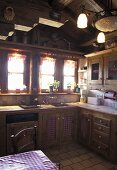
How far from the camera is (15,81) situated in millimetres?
3891

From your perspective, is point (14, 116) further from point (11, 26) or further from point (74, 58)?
point (74, 58)

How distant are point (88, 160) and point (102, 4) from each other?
2857 millimetres

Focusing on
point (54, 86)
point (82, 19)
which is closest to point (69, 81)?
point (54, 86)

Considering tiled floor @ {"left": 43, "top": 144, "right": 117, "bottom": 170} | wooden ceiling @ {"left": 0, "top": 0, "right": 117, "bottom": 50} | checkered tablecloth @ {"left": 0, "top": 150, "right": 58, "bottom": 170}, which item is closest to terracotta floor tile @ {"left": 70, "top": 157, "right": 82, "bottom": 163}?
tiled floor @ {"left": 43, "top": 144, "right": 117, "bottom": 170}

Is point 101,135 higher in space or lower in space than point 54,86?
lower

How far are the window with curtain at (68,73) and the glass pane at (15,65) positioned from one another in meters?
1.19

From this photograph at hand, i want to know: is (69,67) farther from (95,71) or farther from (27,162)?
(27,162)

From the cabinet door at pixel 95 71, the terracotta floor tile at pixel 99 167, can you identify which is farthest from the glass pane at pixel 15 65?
the terracotta floor tile at pixel 99 167

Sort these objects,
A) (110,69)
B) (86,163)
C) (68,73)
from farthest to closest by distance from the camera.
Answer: (68,73) → (110,69) → (86,163)

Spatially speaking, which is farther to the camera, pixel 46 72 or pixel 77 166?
pixel 46 72

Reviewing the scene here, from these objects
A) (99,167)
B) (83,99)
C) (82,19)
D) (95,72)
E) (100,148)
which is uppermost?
(82,19)

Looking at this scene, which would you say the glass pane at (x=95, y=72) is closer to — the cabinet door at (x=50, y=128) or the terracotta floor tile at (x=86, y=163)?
the cabinet door at (x=50, y=128)

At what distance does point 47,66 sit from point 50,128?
5.21 ft

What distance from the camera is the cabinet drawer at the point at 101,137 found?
10.0 feet
